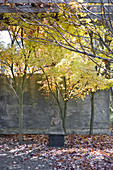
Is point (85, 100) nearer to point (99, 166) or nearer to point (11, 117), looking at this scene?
point (11, 117)

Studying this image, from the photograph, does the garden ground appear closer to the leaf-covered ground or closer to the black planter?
the leaf-covered ground

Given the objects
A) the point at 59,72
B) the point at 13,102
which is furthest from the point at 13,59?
the point at 13,102

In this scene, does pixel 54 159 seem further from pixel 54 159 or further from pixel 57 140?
pixel 57 140

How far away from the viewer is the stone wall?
10609mm

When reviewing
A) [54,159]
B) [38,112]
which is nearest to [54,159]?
[54,159]

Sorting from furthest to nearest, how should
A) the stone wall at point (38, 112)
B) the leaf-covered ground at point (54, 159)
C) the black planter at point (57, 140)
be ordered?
the stone wall at point (38, 112) → the black planter at point (57, 140) → the leaf-covered ground at point (54, 159)

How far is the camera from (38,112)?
1062 cm

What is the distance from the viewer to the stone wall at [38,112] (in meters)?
10.6

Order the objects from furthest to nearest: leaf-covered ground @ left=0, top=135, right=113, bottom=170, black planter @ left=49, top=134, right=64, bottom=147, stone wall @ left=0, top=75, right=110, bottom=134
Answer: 1. stone wall @ left=0, top=75, right=110, bottom=134
2. black planter @ left=49, top=134, right=64, bottom=147
3. leaf-covered ground @ left=0, top=135, right=113, bottom=170

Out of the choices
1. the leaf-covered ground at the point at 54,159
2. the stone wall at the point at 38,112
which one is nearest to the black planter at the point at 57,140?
the leaf-covered ground at the point at 54,159

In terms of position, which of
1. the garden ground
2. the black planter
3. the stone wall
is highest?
the stone wall

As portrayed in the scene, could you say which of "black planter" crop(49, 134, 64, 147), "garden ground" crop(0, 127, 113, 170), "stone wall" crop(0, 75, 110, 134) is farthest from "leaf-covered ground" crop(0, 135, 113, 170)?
"stone wall" crop(0, 75, 110, 134)

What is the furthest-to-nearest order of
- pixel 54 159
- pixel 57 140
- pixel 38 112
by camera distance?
pixel 38 112 < pixel 57 140 < pixel 54 159

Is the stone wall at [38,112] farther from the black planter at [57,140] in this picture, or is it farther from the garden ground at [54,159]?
the black planter at [57,140]
